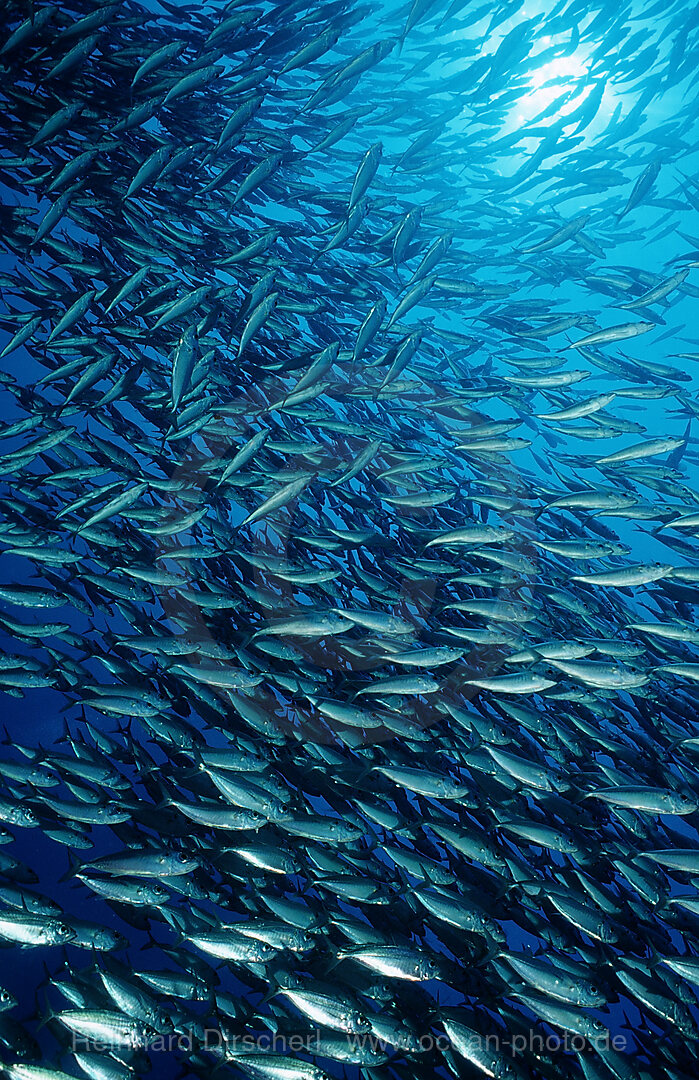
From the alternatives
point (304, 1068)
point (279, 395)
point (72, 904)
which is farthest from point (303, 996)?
point (72, 904)

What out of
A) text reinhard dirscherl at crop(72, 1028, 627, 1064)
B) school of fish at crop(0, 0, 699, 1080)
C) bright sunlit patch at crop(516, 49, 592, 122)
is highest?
bright sunlit patch at crop(516, 49, 592, 122)

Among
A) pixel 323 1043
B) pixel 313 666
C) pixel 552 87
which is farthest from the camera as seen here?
pixel 552 87

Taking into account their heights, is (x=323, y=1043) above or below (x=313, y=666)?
below

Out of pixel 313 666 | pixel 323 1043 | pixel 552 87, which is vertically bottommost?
pixel 323 1043

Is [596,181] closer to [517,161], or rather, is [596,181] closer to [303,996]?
[303,996]

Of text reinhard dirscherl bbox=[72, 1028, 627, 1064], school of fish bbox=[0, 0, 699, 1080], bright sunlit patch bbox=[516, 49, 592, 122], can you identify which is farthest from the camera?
bright sunlit patch bbox=[516, 49, 592, 122]

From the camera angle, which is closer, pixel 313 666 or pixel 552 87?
pixel 313 666

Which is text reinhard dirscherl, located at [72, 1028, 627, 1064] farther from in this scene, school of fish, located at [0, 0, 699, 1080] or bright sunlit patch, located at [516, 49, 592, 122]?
bright sunlit patch, located at [516, 49, 592, 122]

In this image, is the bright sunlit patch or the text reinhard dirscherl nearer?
the text reinhard dirscherl

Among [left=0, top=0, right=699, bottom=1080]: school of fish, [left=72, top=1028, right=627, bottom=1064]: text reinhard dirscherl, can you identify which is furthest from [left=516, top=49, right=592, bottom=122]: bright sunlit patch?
[left=72, top=1028, right=627, bottom=1064]: text reinhard dirscherl

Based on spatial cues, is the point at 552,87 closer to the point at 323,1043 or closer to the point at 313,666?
the point at 313,666

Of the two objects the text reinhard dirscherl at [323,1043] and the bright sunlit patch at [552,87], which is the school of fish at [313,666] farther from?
the bright sunlit patch at [552,87]

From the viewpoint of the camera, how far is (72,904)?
25.3ft

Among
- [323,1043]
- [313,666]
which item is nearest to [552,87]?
[313,666]
